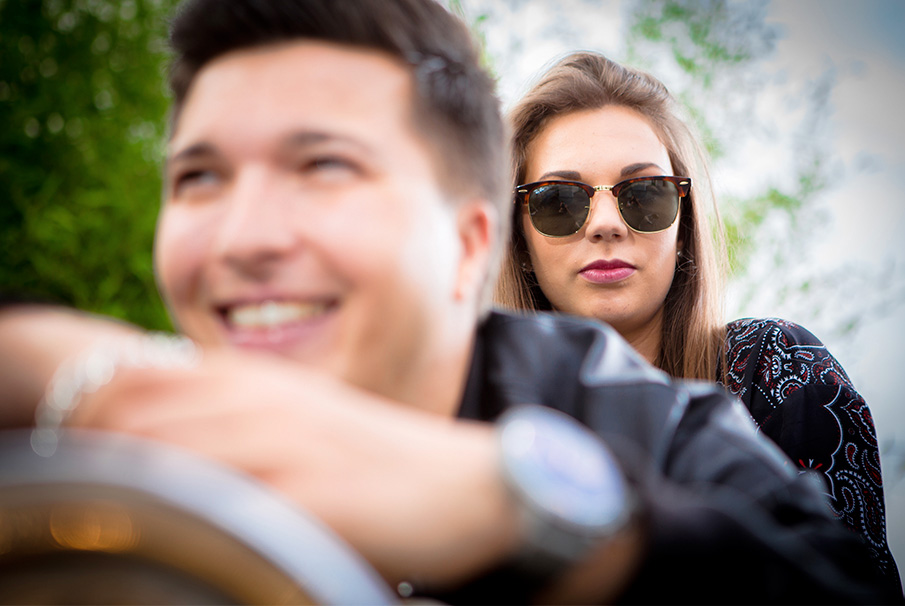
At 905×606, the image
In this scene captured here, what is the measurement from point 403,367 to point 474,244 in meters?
0.28

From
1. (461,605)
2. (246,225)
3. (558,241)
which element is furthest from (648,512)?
(558,241)

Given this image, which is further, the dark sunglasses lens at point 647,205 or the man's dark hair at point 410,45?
the dark sunglasses lens at point 647,205

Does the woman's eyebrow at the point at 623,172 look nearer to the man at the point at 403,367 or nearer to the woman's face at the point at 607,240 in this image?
the woman's face at the point at 607,240

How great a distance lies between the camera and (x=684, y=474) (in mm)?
1042

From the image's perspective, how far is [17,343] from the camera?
768 mm

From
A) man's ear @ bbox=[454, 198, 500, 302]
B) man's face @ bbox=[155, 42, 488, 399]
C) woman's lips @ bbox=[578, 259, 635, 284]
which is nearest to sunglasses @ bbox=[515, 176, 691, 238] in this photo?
woman's lips @ bbox=[578, 259, 635, 284]

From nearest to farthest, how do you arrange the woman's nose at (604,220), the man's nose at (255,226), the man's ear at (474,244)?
1. the man's nose at (255,226)
2. the man's ear at (474,244)
3. the woman's nose at (604,220)

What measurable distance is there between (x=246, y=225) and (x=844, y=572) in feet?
2.75

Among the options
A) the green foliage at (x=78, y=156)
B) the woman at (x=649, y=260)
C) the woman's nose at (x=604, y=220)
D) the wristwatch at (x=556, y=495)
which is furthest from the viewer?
the green foliage at (x=78, y=156)

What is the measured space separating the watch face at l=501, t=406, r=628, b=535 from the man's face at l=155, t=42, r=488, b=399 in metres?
0.30

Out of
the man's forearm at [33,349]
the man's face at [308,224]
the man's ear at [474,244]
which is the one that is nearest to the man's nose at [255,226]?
the man's face at [308,224]

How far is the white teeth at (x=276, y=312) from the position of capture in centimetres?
93

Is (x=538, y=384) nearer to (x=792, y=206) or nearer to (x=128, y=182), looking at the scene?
(x=128, y=182)

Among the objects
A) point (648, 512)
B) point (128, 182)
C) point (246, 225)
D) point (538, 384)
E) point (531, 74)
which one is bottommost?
point (648, 512)
